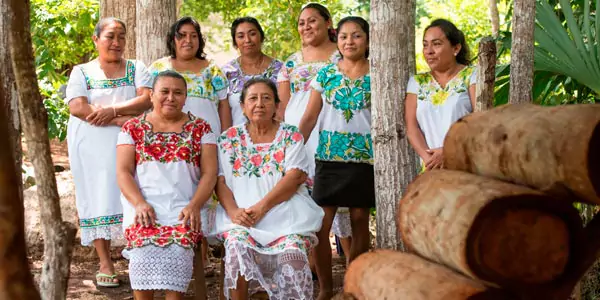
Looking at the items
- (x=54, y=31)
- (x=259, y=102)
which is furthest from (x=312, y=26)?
(x=54, y=31)

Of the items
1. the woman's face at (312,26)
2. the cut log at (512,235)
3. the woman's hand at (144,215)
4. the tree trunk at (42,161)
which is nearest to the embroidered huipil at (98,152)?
the woman's hand at (144,215)

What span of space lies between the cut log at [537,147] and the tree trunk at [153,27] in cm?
359

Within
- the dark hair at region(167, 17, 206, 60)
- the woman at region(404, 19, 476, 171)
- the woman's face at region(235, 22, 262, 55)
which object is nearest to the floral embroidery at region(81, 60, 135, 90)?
the dark hair at region(167, 17, 206, 60)

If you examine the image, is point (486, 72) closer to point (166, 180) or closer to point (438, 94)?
point (438, 94)

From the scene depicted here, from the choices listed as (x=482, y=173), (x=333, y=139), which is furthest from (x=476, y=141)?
(x=333, y=139)

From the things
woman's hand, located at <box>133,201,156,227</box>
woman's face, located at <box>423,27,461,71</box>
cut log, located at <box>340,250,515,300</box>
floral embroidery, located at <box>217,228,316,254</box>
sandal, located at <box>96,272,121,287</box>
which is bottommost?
sandal, located at <box>96,272,121,287</box>

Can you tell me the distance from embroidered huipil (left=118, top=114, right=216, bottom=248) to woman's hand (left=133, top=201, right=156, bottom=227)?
6 cm

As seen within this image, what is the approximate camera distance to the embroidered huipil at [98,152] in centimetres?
608

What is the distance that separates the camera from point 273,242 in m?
5.10

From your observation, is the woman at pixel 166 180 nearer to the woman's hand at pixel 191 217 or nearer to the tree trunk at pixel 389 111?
the woman's hand at pixel 191 217

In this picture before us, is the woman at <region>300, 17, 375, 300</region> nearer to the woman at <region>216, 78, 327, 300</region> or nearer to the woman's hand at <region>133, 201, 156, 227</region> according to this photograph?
the woman at <region>216, 78, 327, 300</region>

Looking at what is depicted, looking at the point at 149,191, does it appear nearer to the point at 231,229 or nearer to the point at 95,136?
the point at 231,229

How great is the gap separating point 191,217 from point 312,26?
5.75 ft

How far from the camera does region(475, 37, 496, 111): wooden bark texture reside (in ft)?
13.9
